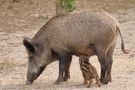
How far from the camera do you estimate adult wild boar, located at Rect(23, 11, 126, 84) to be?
523 inches

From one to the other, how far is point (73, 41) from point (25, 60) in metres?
4.14

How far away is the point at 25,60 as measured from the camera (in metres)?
17.4

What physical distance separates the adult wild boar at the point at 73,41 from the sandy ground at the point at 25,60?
384 millimetres

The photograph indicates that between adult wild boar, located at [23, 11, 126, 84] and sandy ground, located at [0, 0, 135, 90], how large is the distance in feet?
1.26

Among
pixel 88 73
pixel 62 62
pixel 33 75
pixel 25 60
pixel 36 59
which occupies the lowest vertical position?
pixel 25 60

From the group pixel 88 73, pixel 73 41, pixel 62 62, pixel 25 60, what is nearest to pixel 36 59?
pixel 62 62

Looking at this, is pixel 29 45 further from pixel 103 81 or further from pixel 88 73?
pixel 103 81

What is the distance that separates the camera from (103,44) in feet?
43.3

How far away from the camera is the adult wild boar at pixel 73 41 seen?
43.6 feet

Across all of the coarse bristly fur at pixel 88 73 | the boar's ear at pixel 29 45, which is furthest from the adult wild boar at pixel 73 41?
the coarse bristly fur at pixel 88 73

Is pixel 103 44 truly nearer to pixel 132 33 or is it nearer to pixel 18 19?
pixel 132 33

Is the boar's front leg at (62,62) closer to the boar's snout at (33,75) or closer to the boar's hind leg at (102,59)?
the boar's snout at (33,75)

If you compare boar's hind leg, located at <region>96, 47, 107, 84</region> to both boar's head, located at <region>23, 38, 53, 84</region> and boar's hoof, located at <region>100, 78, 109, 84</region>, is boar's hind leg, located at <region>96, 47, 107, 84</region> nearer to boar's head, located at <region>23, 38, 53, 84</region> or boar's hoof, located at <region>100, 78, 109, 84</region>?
boar's hoof, located at <region>100, 78, 109, 84</region>

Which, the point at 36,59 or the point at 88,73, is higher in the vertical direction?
the point at 88,73
